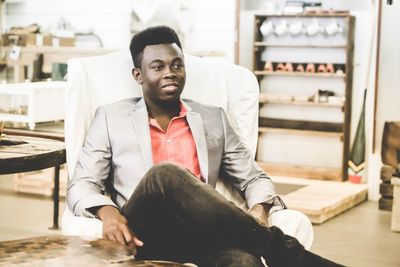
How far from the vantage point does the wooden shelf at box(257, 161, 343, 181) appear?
6.85 metres

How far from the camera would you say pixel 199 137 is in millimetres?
2842

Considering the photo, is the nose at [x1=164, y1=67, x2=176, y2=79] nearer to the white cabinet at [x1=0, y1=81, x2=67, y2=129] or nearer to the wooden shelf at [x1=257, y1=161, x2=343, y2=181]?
the white cabinet at [x1=0, y1=81, x2=67, y2=129]

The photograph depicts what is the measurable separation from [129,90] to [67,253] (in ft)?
3.47

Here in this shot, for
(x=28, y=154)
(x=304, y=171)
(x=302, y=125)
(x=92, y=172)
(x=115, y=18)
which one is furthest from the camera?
(x=115, y=18)

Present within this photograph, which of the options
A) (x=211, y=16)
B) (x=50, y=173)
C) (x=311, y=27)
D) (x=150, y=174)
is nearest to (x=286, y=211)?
(x=150, y=174)

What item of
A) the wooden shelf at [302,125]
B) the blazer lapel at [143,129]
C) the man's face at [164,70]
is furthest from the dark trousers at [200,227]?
the wooden shelf at [302,125]

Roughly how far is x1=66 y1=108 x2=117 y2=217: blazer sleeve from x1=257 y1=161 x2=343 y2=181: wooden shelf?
14.2 ft

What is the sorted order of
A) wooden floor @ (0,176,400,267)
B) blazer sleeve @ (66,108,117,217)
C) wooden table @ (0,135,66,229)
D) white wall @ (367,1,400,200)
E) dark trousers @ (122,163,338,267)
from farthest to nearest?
white wall @ (367,1,400,200) → wooden floor @ (0,176,400,267) → wooden table @ (0,135,66,229) → blazer sleeve @ (66,108,117,217) → dark trousers @ (122,163,338,267)

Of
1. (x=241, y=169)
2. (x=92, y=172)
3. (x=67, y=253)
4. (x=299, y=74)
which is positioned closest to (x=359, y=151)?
(x=299, y=74)

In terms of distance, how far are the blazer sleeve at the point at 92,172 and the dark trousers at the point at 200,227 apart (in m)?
0.20

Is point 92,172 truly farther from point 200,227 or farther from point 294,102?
point 294,102

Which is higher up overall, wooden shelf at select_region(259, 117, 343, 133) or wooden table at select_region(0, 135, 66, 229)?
wooden table at select_region(0, 135, 66, 229)

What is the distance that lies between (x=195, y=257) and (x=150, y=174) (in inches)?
12.2

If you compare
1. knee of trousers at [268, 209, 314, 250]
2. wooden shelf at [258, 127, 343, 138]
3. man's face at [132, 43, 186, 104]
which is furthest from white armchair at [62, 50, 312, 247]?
wooden shelf at [258, 127, 343, 138]
